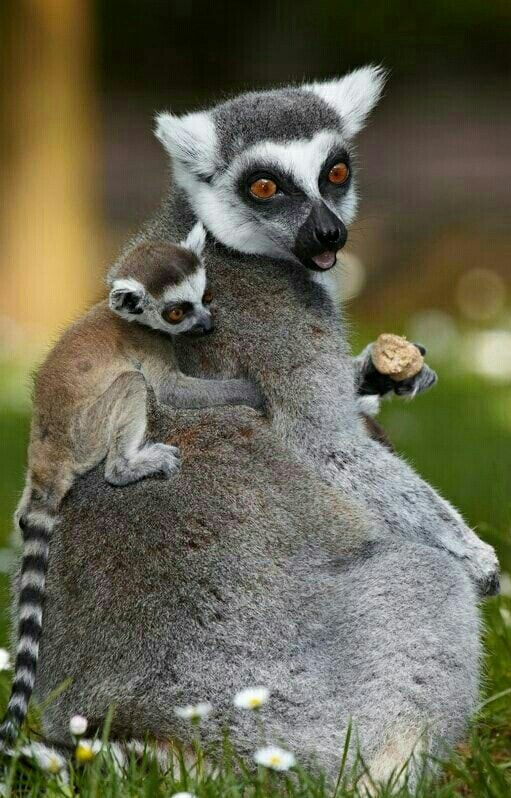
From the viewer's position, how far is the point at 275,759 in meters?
3.98

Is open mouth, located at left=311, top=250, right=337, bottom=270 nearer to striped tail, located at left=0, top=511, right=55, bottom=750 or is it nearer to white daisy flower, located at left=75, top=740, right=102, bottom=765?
striped tail, located at left=0, top=511, right=55, bottom=750

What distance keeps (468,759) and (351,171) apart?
253 cm

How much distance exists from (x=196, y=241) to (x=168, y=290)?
29cm

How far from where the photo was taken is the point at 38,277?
16.8 meters

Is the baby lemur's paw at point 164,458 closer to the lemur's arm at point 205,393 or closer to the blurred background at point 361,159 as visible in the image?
the lemur's arm at point 205,393

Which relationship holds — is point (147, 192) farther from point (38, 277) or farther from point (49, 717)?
point (49, 717)

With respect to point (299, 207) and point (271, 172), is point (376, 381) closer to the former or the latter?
point (299, 207)

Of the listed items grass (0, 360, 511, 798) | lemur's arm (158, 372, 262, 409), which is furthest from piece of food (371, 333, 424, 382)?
grass (0, 360, 511, 798)

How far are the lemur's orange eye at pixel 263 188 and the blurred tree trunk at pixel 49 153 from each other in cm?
1060

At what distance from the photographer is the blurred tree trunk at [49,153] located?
15852 mm

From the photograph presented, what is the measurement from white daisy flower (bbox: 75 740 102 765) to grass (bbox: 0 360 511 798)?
33 millimetres

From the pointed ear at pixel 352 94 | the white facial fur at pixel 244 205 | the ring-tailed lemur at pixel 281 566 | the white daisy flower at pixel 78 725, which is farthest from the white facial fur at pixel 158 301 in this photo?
the white daisy flower at pixel 78 725

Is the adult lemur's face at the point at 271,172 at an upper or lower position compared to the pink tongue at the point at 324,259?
upper

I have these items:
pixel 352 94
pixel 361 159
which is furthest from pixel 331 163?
pixel 361 159
